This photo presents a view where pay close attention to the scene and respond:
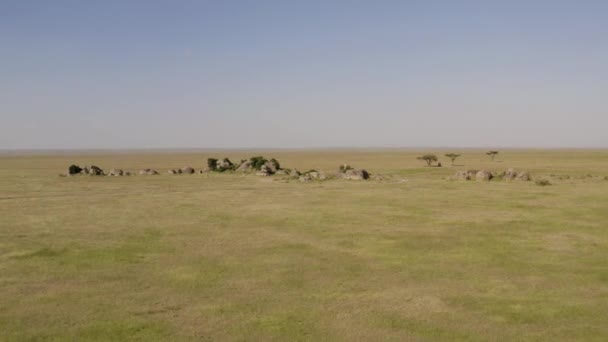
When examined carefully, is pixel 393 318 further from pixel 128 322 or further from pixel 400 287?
pixel 128 322

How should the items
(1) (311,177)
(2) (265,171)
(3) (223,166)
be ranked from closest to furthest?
(1) (311,177) < (2) (265,171) < (3) (223,166)

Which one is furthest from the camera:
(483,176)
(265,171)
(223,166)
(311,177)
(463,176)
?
(223,166)

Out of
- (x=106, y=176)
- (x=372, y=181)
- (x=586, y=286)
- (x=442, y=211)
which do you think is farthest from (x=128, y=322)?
(x=106, y=176)

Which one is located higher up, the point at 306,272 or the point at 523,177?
the point at 523,177

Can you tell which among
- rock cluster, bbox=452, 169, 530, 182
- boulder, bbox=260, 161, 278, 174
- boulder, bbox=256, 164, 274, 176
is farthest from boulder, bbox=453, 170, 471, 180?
boulder, bbox=260, 161, 278, 174

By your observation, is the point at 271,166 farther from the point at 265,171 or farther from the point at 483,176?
the point at 483,176

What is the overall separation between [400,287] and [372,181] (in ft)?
98.7

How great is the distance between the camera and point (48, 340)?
852 cm

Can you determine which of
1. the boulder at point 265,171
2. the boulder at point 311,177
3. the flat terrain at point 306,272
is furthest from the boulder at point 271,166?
the flat terrain at point 306,272

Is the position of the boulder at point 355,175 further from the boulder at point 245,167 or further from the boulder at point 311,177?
the boulder at point 245,167

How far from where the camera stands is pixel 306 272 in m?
12.8

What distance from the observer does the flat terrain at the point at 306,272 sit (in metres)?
9.06

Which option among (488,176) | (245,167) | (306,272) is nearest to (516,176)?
(488,176)

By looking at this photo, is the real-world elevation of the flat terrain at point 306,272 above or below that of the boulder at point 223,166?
below
